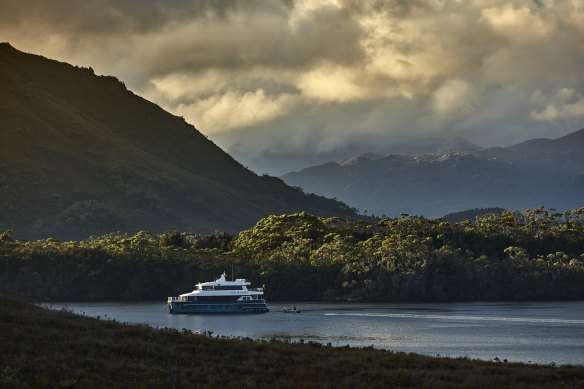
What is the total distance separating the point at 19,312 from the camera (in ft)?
250

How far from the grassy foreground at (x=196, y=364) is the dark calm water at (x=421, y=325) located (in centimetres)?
2405

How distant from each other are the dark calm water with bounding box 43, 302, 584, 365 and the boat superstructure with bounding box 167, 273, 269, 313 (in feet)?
9.99

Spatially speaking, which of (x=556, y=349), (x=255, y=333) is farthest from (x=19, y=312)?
(x=556, y=349)

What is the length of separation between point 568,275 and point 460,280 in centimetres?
2661

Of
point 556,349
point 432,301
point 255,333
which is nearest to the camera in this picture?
point 556,349

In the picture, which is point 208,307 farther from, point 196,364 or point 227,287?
point 196,364

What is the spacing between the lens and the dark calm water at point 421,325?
10012 cm

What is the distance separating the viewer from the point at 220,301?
545 ft

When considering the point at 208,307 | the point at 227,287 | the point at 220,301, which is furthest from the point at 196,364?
the point at 227,287

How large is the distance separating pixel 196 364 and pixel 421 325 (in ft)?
239

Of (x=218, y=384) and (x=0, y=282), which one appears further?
(x=0, y=282)

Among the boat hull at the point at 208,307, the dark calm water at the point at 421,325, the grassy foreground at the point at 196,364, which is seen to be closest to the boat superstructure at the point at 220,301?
the boat hull at the point at 208,307

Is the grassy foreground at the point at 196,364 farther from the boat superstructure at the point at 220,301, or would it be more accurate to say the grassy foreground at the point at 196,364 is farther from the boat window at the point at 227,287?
the boat window at the point at 227,287

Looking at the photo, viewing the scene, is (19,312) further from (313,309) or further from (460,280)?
(460,280)
